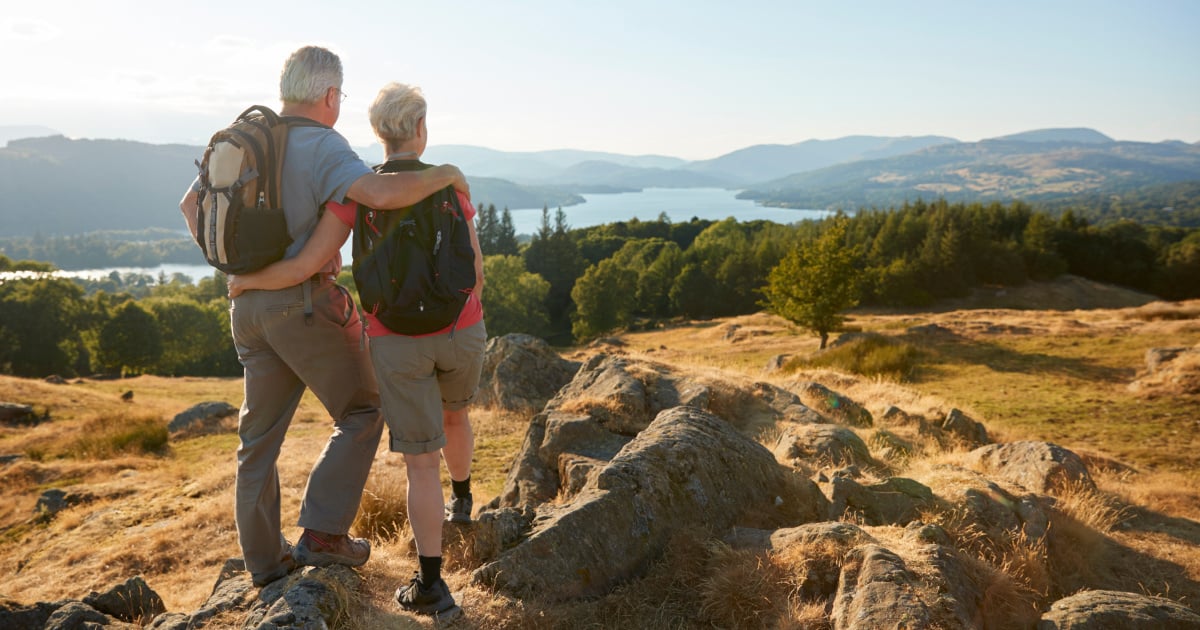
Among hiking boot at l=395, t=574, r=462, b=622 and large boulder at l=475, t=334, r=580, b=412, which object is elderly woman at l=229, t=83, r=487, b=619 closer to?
hiking boot at l=395, t=574, r=462, b=622

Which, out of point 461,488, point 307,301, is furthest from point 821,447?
point 307,301

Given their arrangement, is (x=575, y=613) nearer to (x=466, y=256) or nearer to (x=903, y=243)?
(x=466, y=256)

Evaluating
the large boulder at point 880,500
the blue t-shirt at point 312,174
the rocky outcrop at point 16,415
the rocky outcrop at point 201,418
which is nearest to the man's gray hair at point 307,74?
the blue t-shirt at point 312,174

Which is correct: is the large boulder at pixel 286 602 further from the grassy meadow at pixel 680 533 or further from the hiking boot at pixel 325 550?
the grassy meadow at pixel 680 533

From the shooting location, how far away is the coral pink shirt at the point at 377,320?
3.56 metres

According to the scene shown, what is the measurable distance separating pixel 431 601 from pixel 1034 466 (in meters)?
8.16

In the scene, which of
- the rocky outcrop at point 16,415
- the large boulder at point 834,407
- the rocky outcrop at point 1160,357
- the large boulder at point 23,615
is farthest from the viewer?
the rocky outcrop at point 1160,357

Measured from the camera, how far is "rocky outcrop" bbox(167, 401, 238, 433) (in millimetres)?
17062

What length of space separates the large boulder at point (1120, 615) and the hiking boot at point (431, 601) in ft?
11.8

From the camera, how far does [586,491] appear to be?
5.02 m

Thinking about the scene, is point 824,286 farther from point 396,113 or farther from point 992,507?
point 396,113

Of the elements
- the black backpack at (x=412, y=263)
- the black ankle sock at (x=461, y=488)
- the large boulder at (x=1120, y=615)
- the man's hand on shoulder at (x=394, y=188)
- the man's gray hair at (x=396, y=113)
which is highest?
the man's gray hair at (x=396, y=113)

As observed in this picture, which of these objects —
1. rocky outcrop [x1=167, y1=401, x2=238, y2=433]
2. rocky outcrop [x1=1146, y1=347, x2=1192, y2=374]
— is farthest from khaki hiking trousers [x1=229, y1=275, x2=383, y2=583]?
rocky outcrop [x1=1146, y1=347, x2=1192, y2=374]

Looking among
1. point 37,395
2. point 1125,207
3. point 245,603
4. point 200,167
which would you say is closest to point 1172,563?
point 245,603
